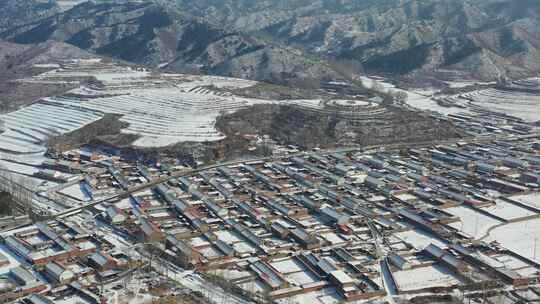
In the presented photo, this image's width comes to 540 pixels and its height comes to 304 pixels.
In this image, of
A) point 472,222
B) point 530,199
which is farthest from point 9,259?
point 530,199

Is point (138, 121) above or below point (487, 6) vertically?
below

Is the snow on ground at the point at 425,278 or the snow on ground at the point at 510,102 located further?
the snow on ground at the point at 510,102

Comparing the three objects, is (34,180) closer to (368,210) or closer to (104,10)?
(368,210)

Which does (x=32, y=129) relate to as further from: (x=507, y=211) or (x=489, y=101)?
(x=489, y=101)

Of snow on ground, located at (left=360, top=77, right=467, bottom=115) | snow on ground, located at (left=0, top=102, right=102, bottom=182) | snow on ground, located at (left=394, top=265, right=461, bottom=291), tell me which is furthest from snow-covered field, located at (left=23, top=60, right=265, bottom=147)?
snow on ground, located at (left=394, top=265, right=461, bottom=291)

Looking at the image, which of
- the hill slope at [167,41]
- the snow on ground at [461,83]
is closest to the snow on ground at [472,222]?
the snow on ground at [461,83]

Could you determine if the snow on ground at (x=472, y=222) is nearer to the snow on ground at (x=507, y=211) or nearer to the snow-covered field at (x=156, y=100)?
the snow on ground at (x=507, y=211)

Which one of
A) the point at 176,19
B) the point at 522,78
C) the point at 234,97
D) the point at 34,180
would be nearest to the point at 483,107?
the point at 522,78

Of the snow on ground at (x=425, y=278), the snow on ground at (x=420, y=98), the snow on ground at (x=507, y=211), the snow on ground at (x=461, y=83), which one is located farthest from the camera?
the snow on ground at (x=461, y=83)
